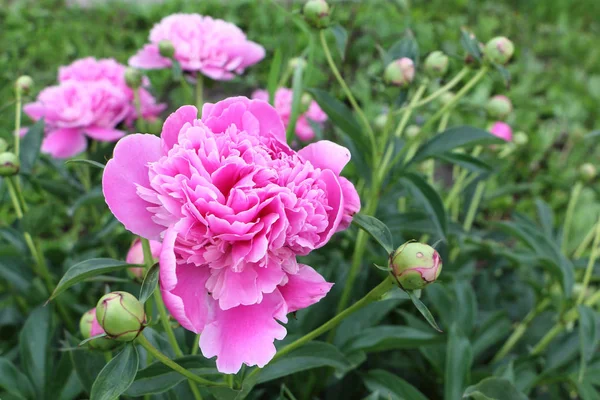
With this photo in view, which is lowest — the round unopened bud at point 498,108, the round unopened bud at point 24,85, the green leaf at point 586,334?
the green leaf at point 586,334

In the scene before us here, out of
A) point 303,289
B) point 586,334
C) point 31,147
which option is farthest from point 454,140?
point 31,147

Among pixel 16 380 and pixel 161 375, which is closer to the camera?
pixel 161 375

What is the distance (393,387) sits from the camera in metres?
0.85

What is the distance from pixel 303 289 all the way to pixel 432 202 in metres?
0.40

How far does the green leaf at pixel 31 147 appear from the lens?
90cm

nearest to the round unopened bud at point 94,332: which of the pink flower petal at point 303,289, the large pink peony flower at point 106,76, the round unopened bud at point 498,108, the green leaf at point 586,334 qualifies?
the pink flower petal at point 303,289

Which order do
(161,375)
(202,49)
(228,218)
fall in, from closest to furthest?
(228,218), (161,375), (202,49)

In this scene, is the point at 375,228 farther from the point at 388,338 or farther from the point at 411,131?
the point at 411,131

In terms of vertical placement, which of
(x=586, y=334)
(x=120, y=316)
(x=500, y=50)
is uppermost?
(x=500, y=50)

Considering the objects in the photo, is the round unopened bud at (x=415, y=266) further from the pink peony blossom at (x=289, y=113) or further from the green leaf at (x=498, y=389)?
the pink peony blossom at (x=289, y=113)

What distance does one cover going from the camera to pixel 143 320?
19.8 inches

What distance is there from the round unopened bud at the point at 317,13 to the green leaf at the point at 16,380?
→ 0.61 meters

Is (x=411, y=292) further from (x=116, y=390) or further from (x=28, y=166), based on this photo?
(x=28, y=166)

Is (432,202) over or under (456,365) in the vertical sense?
over
